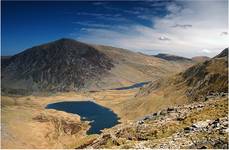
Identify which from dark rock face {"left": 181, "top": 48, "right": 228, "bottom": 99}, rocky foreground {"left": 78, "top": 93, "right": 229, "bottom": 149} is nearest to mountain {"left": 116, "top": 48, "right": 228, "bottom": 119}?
dark rock face {"left": 181, "top": 48, "right": 228, "bottom": 99}

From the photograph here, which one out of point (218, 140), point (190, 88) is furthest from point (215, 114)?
point (190, 88)

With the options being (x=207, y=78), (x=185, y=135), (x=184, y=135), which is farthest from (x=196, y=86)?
(x=185, y=135)

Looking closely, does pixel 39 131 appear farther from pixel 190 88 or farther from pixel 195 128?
pixel 195 128

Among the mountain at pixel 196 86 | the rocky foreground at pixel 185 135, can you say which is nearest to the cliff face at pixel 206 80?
the mountain at pixel 196 86

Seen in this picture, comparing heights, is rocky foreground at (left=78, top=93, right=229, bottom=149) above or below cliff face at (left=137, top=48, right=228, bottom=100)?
above

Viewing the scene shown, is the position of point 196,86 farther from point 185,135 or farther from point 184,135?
point 185,135

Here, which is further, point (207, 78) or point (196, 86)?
point (196, 86)

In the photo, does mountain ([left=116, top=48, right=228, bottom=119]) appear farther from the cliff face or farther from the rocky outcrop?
the rocky outcrop

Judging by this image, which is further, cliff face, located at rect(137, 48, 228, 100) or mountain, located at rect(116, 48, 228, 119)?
mountain, located at rect(116, 48, 228, 119)

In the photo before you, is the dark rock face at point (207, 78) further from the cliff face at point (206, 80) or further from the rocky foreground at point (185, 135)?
the rocky foreground at point (185, 135)

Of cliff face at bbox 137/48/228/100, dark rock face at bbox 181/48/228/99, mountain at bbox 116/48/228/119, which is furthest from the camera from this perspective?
mountain at bbox 116/48/228/119

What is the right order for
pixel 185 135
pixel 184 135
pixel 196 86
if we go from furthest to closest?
pixel 196 86 < pixel 184 135 < pixel 185 135
